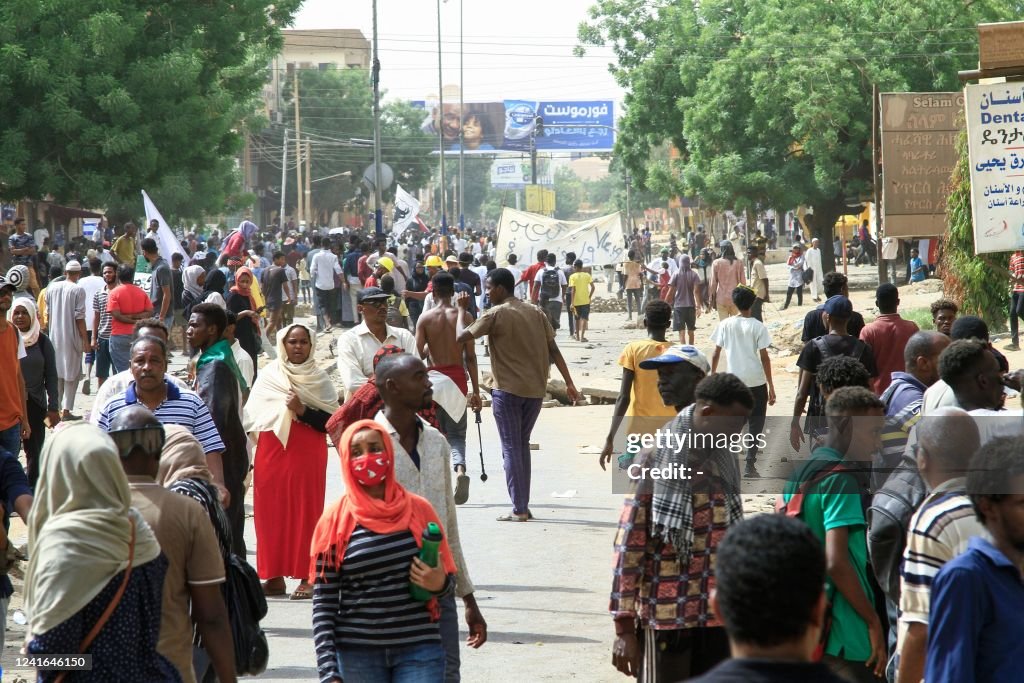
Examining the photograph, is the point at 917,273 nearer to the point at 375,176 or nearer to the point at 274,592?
the point at 375,176

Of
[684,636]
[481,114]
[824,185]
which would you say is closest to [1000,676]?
[684,636]

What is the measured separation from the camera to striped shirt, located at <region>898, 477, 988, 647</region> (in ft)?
11.9

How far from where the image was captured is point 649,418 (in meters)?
8.27

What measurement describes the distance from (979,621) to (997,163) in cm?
940

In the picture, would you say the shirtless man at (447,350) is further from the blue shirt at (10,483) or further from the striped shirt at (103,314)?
the striped shirt at (103,314)

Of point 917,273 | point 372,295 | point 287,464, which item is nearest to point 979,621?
point 287,464

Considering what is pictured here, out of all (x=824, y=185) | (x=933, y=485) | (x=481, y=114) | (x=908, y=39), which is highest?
(x=481, y=114)

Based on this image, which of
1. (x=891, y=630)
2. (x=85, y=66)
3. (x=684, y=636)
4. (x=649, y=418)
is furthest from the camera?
(x=85, y=66)

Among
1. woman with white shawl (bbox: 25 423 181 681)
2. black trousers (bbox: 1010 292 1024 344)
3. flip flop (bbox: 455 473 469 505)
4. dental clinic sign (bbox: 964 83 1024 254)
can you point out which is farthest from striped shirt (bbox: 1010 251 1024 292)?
woman with white shawl (bbox: 25 423 181 681)

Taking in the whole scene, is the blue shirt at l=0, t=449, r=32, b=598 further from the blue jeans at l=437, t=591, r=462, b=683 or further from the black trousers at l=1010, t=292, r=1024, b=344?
the black trousers at l=1010, t=292, r=1024, b=344

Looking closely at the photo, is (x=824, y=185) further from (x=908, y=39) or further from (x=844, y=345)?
(x=844, y=345)

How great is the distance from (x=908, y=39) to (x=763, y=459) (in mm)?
26704

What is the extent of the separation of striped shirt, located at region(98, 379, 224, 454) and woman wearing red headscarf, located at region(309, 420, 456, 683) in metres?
1.64

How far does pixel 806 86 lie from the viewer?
3259 cm
